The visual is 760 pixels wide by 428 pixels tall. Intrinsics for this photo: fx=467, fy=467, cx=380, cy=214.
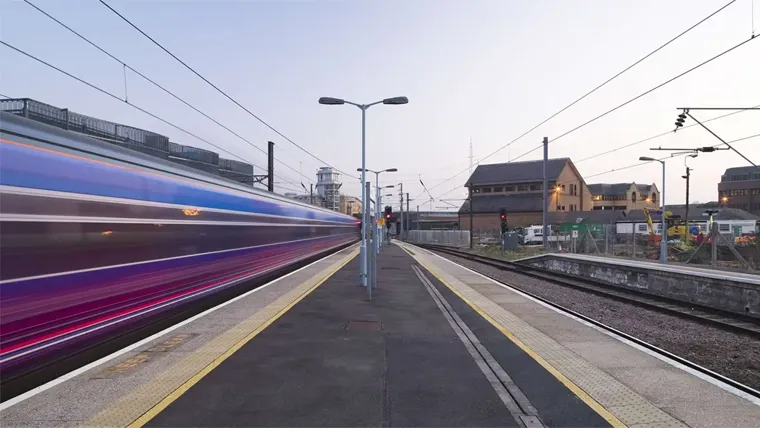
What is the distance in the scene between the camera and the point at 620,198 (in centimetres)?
10206

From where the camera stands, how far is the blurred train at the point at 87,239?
4.83 metres

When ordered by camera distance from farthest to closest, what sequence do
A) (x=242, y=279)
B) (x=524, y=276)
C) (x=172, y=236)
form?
(x=524, y=276) → (x=242, y=279) → (x=172, y=236)

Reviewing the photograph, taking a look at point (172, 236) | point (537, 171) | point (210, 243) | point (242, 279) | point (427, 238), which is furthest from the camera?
point (537, 171)

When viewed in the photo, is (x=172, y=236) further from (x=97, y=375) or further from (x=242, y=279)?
(x=242, y=279)

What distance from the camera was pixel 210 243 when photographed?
10.4 meters

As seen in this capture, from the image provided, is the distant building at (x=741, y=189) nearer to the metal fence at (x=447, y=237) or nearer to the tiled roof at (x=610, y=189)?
the tiled roof at (x=610, y=189)

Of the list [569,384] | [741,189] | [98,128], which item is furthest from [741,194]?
[98,128]

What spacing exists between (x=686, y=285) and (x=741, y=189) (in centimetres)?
9363

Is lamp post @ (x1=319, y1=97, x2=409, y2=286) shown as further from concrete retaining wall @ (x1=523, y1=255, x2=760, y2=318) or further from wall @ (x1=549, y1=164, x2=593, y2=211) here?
wall @ (x1=549, y1=164, x2=593, y2=211)

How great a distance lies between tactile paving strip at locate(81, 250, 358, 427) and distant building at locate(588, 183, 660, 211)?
103481 millimetres

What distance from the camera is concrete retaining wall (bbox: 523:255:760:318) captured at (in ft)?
39.8

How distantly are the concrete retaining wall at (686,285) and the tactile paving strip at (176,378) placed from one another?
A: 1193 cm

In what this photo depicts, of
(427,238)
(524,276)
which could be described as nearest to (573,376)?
(524,276)

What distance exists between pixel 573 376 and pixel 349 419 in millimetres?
3134
